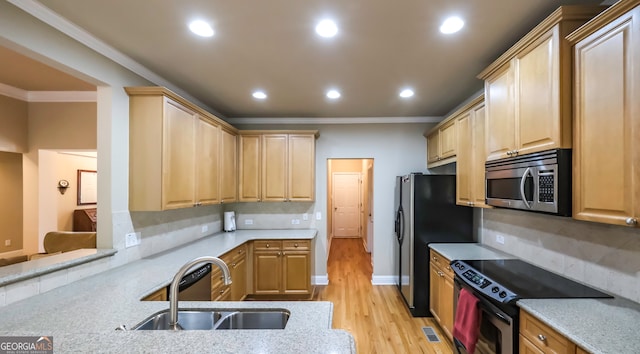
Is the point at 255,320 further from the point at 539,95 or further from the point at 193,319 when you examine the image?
the point at 539,95

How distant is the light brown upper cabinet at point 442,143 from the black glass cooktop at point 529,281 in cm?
137

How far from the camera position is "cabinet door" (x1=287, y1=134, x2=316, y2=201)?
413cm

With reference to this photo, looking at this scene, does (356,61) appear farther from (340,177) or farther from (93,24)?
(340,177)

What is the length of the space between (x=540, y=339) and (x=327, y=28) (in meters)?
2.26

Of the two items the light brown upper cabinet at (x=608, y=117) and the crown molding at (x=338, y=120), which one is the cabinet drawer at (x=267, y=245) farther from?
the light brown upper cabinet at (x=608, y=117)

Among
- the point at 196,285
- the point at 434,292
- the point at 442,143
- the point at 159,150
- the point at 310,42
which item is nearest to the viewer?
the point at 310,42

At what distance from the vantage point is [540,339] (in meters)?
1.43

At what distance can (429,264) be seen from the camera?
3.28 meters

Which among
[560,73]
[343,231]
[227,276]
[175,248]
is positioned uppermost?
[560,73]

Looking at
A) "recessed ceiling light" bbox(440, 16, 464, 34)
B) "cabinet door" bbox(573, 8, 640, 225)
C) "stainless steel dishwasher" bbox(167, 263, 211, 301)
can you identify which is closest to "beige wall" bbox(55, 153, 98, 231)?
"stainless steel dishwasher" bbox(167, 263, 211, 301)

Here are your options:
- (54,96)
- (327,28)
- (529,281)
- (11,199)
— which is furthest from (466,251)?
(11,199)

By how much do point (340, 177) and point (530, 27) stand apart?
6.78m

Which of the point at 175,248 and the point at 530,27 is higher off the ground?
the point at 530,27

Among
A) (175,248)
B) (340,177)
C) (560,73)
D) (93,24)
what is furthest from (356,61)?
(340,177)
